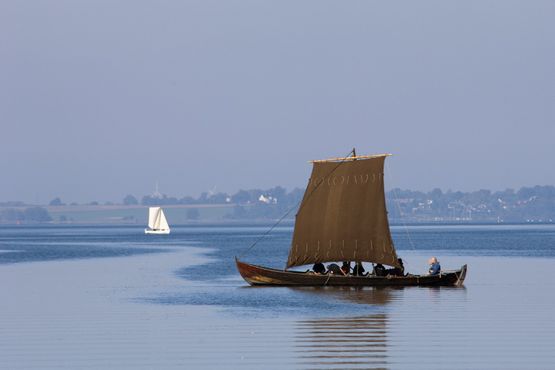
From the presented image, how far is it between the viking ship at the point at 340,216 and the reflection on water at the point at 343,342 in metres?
23.5

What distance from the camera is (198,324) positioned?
46.1m

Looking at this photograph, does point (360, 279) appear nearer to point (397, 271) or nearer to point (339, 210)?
point (397, 271)

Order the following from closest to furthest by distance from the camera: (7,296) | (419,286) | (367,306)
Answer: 1. (367,306)
2. (7,296)
3. (419,286)

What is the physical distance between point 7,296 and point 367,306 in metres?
20.4

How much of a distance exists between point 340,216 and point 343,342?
3478 cm

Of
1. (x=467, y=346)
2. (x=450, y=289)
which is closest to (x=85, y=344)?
(x=467, y=346)

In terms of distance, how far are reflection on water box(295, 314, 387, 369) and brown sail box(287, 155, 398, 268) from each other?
23743 mm

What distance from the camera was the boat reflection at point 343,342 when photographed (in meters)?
33.4

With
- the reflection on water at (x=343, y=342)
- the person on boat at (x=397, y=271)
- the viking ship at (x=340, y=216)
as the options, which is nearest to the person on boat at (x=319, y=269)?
the viking ship at (x=340, y=216)

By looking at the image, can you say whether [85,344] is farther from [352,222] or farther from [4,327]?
[352,222]

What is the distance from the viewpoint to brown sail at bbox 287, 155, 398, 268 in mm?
72750

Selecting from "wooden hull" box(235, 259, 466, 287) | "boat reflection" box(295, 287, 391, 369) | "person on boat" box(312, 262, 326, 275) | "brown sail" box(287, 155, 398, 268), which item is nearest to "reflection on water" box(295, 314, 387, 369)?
"boat reflection" box(295, 287, 391, 369)

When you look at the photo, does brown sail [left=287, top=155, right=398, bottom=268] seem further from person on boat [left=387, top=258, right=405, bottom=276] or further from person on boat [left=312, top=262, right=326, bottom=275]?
person on boat [left=387, top=258, right=405, bottom=276]

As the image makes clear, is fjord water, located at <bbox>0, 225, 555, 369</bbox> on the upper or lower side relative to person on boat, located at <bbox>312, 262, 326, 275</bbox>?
lower
